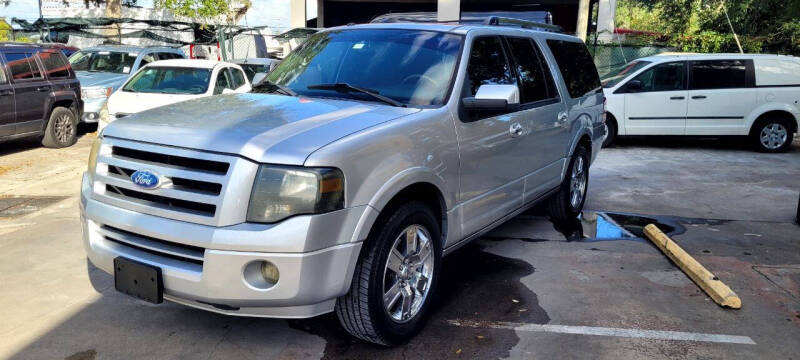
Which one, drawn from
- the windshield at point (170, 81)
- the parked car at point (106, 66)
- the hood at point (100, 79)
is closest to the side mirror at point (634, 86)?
the windshield at point (170, 81)

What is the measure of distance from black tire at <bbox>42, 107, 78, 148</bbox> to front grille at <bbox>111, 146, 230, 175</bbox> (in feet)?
26.4

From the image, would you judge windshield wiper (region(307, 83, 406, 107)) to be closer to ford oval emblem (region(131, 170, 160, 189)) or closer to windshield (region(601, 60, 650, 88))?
ford oval emblem (region(131, 170, 160, 189))

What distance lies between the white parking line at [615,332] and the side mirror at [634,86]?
8.48 m

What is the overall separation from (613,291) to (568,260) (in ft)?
2.29

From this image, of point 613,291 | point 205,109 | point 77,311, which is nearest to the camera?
point 205,109

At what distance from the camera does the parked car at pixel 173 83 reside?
9867mm

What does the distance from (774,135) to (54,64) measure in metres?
12.6

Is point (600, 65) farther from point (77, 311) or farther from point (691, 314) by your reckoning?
point (77, 311)

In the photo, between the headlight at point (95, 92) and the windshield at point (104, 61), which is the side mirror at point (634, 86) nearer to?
the headlight at point (95, 92)

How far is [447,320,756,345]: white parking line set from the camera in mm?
3689

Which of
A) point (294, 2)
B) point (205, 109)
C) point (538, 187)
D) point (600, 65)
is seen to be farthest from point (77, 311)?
point (294, 2)

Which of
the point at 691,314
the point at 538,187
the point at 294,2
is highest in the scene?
the point at 294,2

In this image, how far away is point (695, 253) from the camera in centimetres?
539

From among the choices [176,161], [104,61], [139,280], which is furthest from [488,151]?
[104,61]
